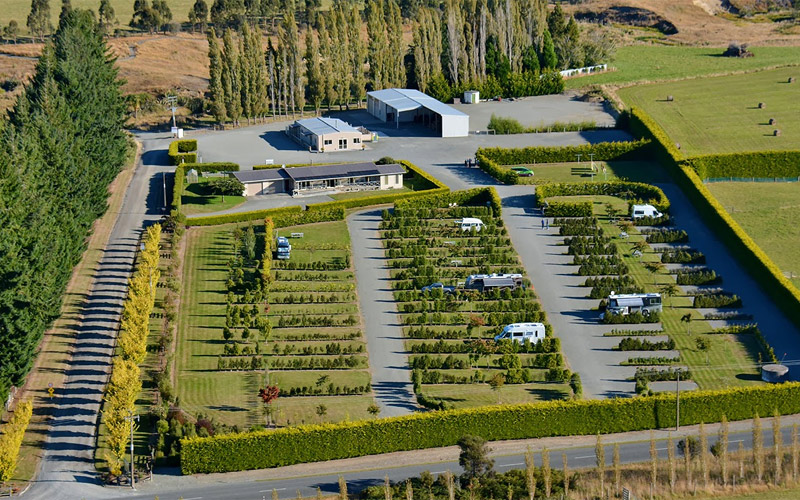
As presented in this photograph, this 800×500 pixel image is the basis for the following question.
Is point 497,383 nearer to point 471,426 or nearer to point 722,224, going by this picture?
point 471,426

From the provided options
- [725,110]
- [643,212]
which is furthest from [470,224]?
[725,110]

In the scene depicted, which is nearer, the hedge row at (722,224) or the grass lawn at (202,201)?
the hedge row at (722,224)

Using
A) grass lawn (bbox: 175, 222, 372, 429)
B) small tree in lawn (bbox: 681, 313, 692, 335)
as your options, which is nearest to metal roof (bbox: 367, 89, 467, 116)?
grass lawn (bbox: 175, 222, 372, 429)

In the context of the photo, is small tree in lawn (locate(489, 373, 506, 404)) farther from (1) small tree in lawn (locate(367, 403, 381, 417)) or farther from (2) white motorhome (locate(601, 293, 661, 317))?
(2) white motorhome (locate(601, 293, 661, 317))

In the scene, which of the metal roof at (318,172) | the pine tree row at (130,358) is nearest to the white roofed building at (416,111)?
the metal roof at (318,172)

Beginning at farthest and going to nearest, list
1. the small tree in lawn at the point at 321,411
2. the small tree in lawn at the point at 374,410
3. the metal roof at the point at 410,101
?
the metal roof at the point at 410,101 < the small tree in lawn at the point at 321,411 < the small tree in lawn at the point at 374,410

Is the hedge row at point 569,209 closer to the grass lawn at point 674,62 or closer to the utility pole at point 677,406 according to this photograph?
the utility pole at point 677,406

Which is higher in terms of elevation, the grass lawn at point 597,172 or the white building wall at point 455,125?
the white building wall at point 455,125
